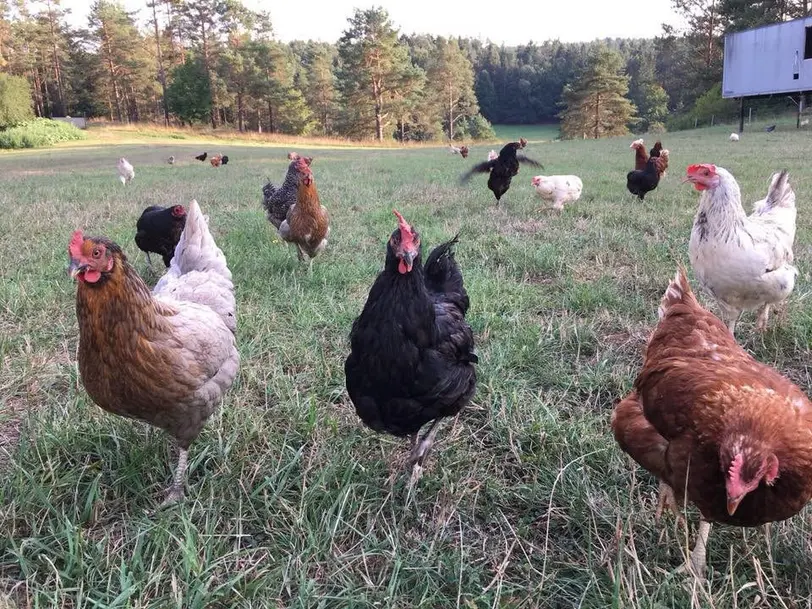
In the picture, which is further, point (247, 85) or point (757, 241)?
point (247, 85)

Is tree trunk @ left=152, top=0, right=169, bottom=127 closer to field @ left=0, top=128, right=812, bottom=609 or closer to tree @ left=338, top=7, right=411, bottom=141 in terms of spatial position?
tree @ left=338, top=7, right=411, bottom=141

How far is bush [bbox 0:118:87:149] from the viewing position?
28656 millimetres

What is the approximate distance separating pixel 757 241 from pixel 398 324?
8.93ft

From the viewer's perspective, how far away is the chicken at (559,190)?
787 centimetres

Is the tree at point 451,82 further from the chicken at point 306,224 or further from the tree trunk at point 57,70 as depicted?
the chicken at point 306,224

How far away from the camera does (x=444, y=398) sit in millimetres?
2328

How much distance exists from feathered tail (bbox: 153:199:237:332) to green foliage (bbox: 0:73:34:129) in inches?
1583

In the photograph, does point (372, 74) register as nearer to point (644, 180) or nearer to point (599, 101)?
point (599, 101)

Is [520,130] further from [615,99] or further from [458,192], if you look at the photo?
[458,192]

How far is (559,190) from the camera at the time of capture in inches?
310

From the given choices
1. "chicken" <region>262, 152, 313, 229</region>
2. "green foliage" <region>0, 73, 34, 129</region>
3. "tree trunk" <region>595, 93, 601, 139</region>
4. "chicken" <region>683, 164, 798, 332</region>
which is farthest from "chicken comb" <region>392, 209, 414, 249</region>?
"tree trunk" <region>595, 93, 601, 139</region>

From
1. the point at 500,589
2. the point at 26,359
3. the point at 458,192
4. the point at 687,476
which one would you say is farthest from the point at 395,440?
the point at 458,192

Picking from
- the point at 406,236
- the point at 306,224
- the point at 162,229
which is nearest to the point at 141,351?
the point at 406,236

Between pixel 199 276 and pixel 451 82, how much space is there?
60.1 m
